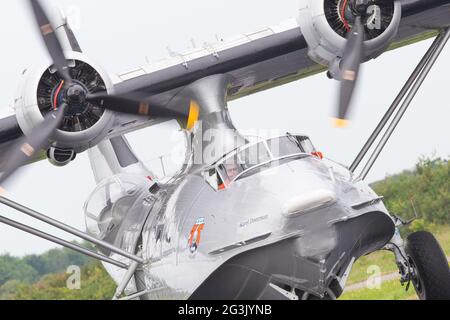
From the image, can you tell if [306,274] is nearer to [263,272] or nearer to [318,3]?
[263,272]

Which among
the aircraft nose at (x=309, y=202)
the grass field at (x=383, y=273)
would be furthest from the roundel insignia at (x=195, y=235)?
the grass field at (x=383, y=273)

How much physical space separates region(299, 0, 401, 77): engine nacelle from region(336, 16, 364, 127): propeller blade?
0.21 m

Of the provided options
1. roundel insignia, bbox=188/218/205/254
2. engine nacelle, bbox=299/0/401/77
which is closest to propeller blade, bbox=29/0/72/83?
roundel insignia, bbox=188/218/205/254

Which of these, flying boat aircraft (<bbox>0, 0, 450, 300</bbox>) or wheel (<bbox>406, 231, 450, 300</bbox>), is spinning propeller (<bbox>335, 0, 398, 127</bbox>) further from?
wheel (<bbox>406, 231, 450, 300</bbox>)

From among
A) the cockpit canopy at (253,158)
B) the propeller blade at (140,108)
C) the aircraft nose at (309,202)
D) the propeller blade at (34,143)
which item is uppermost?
the propeller blade at (140,108)

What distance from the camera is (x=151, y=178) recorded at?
16.0 metres

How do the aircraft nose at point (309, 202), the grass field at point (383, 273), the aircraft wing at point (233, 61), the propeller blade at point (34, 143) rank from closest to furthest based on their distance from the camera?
the aircraft nose at point (309, 202) < the propeller blade at point (34, 143) < the aircraft wing at point (233, 61) < the grass field at point (383, 273)

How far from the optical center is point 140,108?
44.4 feet

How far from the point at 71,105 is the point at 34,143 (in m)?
0.69

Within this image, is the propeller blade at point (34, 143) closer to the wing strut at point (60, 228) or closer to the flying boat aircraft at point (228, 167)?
the flying boat aircraft at point (228, 167)

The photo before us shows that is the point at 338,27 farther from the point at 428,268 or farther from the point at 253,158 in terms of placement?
the point at 428,268

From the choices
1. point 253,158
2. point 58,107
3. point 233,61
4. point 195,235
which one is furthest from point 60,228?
point 233,61

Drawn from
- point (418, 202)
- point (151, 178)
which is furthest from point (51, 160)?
point (418, 202)

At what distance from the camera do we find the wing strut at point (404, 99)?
46.5 feet
